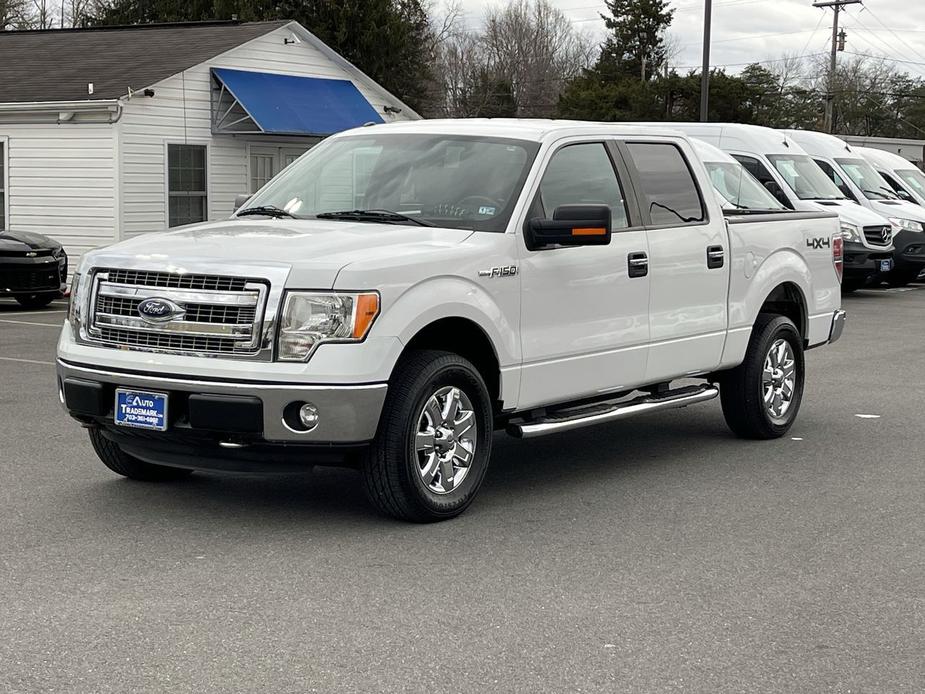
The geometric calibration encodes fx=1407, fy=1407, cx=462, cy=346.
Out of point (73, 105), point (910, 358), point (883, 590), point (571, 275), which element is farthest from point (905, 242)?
point (883, 590)

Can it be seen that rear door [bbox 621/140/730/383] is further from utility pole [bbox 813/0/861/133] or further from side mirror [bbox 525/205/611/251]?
utility pole [bbox 813/0/861/133]

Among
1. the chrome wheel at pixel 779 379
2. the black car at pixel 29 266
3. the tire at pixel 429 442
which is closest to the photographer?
the tire at pixel 429 442

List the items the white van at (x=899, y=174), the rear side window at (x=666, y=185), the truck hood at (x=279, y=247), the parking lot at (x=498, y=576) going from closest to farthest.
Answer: the parking lot at (x=498, y=576)
the truck hood at (x=279, y=247)
the rear side window at (x=666, y=185)
the white van at (x=899, y=174)

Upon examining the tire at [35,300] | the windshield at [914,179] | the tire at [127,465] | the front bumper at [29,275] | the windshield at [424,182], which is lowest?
the tire at [35,300]

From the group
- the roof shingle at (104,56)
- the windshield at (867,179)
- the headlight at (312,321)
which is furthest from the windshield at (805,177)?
the headlight at (312,321)

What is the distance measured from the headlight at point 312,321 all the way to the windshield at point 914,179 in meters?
21.5

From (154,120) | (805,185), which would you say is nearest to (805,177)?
(805,185)

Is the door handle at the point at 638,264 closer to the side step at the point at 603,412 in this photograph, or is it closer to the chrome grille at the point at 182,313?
the side step at the point at 603,412

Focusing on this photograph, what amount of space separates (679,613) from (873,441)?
4.35 m

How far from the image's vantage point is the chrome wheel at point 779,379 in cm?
917

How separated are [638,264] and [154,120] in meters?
16.5

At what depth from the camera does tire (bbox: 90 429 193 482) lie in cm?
737

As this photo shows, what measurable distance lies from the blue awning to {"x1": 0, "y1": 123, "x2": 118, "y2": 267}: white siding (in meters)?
2.45

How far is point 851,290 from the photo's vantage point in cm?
2302
